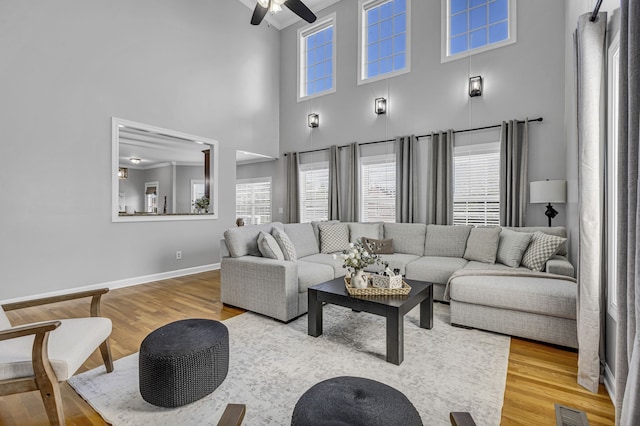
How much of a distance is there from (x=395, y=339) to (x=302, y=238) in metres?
2.37

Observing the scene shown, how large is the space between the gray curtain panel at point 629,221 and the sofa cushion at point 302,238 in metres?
3.33

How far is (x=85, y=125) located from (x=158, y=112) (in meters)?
1.04

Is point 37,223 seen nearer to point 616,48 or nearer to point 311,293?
point 311,293

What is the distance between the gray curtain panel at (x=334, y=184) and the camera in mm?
6020

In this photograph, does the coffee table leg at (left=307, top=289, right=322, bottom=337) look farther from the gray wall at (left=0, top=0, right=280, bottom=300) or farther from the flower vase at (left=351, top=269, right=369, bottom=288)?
the gray wall at (left=0, top=0, right=280, bottom=300)

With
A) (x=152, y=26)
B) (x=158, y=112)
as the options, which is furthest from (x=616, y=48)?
(x=152, y=26)

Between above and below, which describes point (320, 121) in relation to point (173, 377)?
above

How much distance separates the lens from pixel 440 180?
4.84 m

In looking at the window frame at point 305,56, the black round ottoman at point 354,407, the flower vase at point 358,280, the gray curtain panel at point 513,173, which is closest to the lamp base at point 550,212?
the gray curtain panel at point 513,173

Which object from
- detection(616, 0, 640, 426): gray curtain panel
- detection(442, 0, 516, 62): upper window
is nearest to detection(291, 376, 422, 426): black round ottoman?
detection(616, 0, 640, 426): gray curtain panel

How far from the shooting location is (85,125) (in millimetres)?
4102

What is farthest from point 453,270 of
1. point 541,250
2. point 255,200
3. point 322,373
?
point 255,200

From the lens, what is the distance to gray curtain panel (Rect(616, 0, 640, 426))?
1.13 metres

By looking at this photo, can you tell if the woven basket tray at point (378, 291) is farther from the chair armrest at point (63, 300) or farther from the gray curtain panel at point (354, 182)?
the gray curtain panel at point (354, 182)
